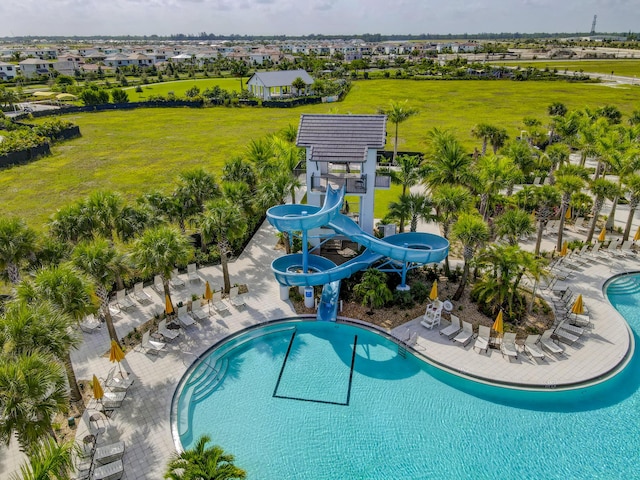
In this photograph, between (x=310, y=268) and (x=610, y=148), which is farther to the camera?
(x=610, y=148)

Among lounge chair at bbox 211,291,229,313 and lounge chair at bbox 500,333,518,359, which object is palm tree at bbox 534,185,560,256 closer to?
lounge chair at bbox 500,333,518,359

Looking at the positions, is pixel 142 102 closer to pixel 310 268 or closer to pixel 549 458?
pixel 310 268

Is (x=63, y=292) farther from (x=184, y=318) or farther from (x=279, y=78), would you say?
(x=279, y=78)

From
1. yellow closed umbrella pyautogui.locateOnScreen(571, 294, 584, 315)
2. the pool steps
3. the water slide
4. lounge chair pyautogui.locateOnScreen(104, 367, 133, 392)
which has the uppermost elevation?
the water slide

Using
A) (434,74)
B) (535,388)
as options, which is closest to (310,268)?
(535,388)

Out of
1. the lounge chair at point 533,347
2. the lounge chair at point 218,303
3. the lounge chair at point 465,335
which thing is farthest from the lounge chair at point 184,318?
the lounge chair at point 533,347

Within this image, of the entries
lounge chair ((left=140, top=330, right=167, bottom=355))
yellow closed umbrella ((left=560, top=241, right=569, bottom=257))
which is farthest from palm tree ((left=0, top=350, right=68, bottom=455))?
yellow closed umbrella ((left=560, top=241, right=569, bottom=257))

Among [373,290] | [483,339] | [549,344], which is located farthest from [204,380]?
[549,344]
